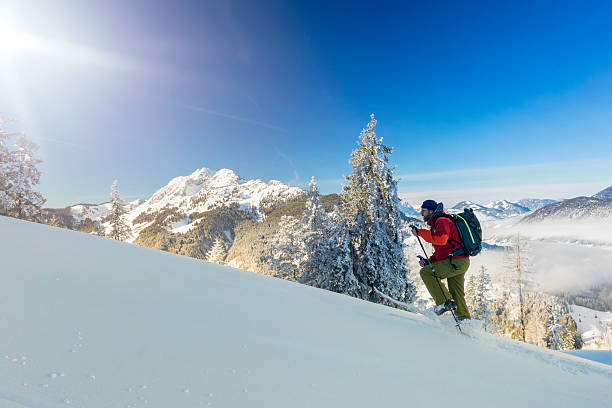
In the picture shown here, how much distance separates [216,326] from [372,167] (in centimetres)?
1407

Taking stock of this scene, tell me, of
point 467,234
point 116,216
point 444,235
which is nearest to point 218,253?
point 116,216

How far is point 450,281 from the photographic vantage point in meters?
5.25

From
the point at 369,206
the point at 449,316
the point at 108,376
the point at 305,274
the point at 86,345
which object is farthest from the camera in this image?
the point at 305,274

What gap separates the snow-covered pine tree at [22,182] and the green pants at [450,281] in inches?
890

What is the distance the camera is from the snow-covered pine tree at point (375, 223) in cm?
1473

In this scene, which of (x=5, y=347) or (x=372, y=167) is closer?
(x=5, y=347)

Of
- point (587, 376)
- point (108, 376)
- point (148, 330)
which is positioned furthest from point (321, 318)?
point (587, 376)

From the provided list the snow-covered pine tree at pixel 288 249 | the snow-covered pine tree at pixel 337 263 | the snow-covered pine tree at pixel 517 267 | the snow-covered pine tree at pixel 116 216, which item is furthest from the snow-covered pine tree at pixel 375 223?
the snow-covered pine tree at pixel 116 216

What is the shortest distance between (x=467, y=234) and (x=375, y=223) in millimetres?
10230

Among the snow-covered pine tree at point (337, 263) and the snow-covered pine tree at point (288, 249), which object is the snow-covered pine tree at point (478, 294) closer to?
the snow-covered pine tree at point (288, 249)

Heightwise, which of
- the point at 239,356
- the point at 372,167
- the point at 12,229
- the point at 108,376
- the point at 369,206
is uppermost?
the point at 372,167

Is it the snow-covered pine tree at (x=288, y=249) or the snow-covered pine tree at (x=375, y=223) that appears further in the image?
the snow-covered pine tree at (x=288, y=249)

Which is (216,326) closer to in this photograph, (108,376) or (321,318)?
(108,376)

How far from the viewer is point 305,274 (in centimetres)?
1762
